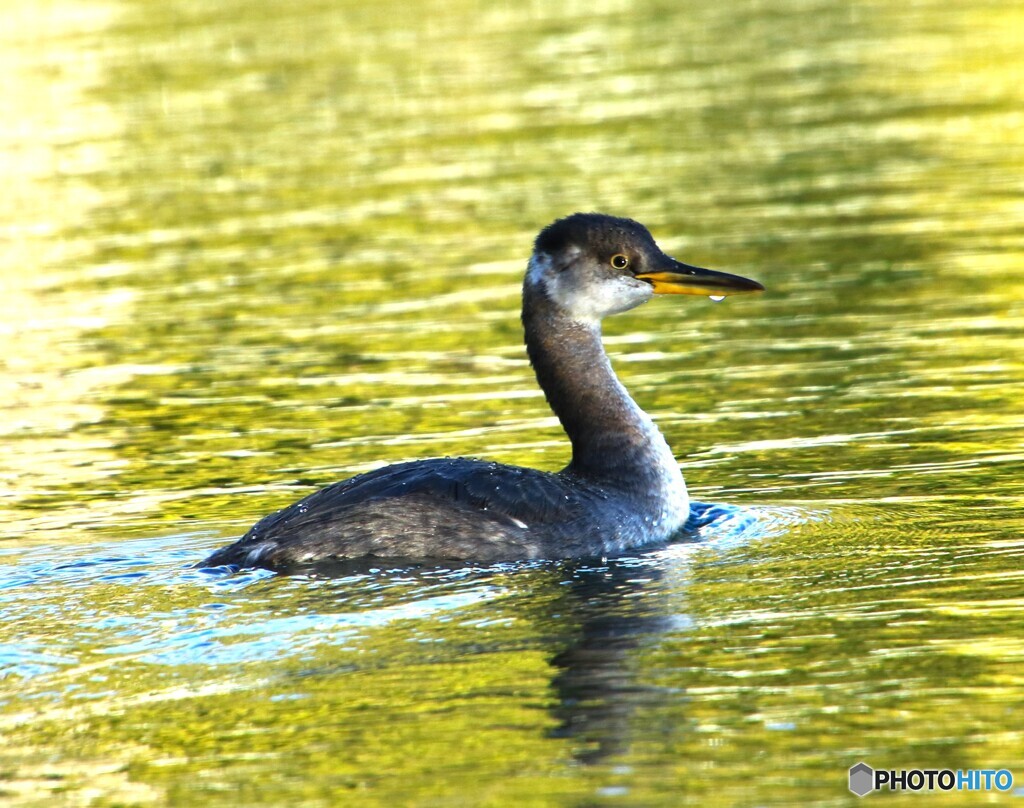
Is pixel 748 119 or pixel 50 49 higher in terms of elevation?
pixel 50 49

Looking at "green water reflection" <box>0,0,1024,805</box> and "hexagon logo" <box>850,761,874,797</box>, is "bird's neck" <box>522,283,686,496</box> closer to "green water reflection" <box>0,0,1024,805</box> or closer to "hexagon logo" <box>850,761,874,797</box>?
"green water reflection" <box>0,0,1024,805</box>

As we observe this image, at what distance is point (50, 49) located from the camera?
37594 millimetres

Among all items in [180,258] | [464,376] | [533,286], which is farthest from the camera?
[180,258]

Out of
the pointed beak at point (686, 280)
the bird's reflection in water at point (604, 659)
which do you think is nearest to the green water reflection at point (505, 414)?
the bird's reflection in water at point (604, 659)

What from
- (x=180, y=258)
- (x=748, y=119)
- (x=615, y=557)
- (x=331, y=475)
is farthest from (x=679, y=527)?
(x=748, y=119)

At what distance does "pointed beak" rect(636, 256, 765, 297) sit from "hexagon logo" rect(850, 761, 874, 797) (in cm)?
469

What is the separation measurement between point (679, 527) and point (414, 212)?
1168 centimetres

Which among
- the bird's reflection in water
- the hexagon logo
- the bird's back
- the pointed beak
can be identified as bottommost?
the hexagon logo

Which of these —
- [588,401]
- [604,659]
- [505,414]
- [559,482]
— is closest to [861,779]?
[604,659]

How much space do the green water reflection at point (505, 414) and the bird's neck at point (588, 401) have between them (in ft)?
2.41

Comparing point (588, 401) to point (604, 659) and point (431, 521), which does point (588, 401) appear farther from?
point (604, 659)

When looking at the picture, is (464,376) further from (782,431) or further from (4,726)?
(4,726)

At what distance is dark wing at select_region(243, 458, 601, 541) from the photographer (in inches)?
367

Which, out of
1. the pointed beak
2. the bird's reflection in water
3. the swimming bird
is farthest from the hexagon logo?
the pointed beak
